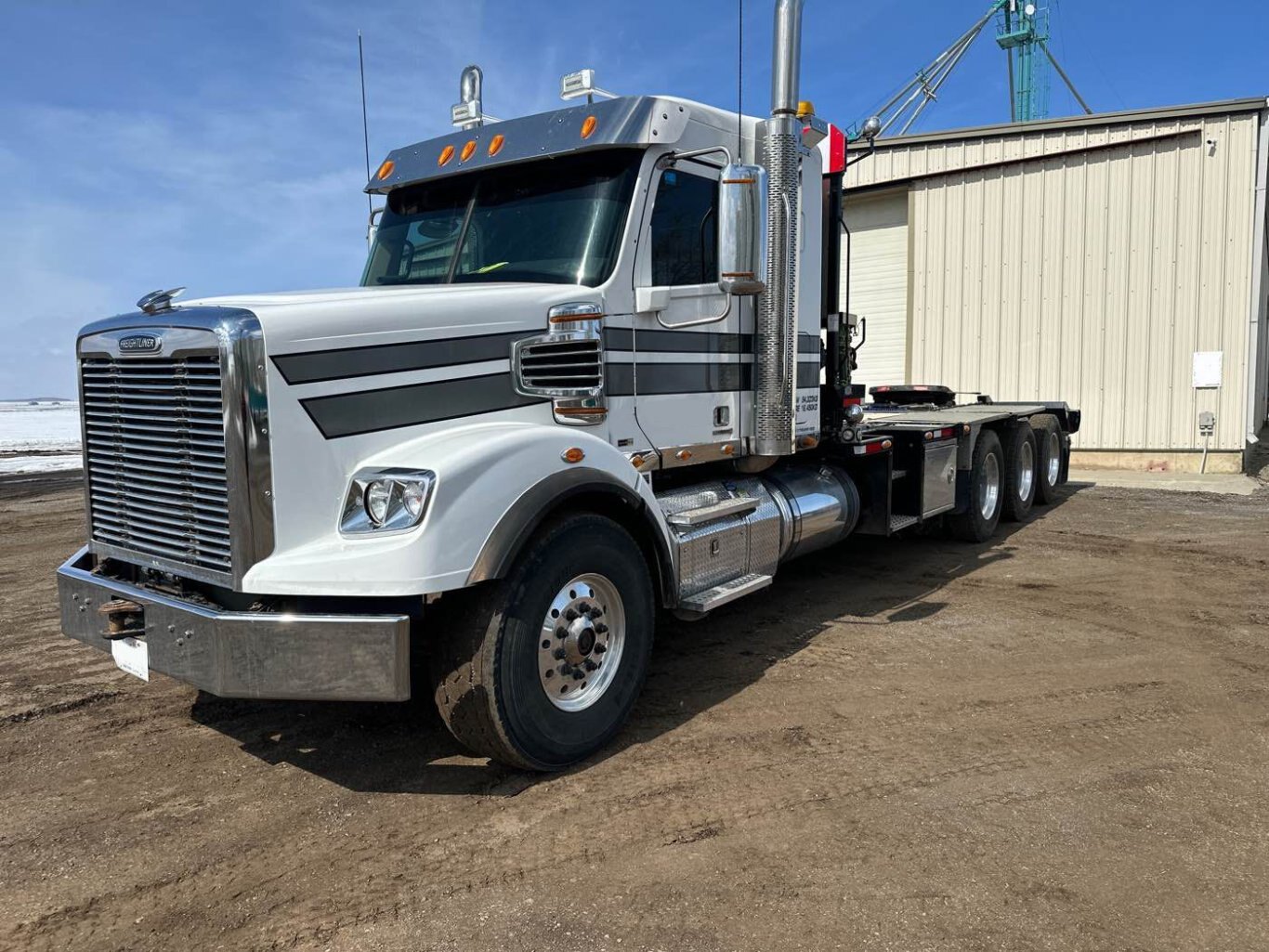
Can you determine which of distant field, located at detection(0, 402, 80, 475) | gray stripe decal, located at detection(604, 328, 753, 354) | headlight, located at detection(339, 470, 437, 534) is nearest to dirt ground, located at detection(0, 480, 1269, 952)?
headlight, located at detection(339, 470, 437, 534)

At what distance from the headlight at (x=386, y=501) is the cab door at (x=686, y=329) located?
4.96 feet

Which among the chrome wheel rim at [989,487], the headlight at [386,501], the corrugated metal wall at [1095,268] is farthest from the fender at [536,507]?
the corrugated metal wall at [1095,268]

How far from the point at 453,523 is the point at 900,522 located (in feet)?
15.4

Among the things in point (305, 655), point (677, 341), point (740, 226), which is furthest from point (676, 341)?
point (305, 655)

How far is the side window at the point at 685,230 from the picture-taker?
4.64 meters

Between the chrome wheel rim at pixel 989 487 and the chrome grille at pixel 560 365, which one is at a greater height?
the chrome grille at pixel 560 365

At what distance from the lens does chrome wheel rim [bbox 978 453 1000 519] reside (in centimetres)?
883

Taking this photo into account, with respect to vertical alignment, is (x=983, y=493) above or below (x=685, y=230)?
below

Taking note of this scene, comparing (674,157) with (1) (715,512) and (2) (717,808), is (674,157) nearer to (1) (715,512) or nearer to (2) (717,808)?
(1) (715,512)

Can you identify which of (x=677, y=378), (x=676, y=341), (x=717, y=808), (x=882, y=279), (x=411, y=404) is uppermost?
(x=882, y=279)

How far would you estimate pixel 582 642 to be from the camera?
3861mm

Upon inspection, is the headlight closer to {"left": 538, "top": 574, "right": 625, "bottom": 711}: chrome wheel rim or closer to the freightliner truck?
the freightliner truck

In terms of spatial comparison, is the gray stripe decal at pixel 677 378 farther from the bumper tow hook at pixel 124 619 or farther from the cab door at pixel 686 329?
the bumper tow hook at pixel 124 619

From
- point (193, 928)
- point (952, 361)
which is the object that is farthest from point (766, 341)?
point (952, 361)
